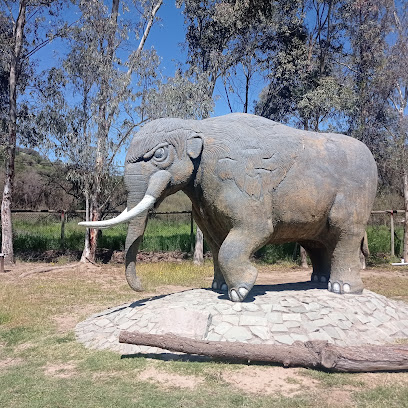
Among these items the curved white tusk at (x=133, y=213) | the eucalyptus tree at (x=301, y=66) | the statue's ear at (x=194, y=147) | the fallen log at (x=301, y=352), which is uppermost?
the eucalyptus tree at (x=301, y=66)

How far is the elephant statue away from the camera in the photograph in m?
5.16

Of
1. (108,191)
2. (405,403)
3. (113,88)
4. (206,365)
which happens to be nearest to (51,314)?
(206,365)

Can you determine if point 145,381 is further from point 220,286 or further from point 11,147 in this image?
point 11,147

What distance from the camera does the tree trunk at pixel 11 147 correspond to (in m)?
13.0

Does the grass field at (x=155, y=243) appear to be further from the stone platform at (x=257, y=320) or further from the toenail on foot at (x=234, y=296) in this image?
the toenail on foot at (x=234, y=296)

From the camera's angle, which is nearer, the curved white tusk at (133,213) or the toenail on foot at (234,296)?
the curved white tusk at (133,213)

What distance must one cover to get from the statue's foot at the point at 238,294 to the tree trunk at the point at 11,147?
9.82m

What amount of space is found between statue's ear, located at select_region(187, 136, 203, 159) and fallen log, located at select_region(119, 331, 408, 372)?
2.05 m

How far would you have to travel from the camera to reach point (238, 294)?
17.1 feet

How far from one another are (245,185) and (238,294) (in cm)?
127

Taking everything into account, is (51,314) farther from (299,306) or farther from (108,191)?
(108,191)

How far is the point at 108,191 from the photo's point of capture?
13.6m

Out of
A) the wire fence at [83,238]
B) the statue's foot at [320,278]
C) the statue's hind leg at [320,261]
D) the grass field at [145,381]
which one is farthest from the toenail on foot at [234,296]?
the wire fence at [83,238]

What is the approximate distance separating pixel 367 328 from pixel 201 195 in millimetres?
2520
